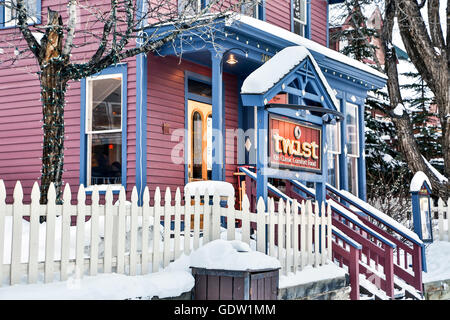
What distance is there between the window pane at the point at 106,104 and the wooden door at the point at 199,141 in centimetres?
154

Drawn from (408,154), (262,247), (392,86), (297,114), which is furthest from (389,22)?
(262,247)

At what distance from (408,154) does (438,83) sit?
7.72 ft

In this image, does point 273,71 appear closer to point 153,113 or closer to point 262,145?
point 262,145

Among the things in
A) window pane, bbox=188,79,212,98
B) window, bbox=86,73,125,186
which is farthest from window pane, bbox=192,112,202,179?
window, bbox=86,73,125,186

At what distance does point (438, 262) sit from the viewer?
456 inches

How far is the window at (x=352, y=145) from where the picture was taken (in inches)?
570

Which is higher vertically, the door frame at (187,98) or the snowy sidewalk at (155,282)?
the door frame at (187,98)

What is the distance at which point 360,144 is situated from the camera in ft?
47.4

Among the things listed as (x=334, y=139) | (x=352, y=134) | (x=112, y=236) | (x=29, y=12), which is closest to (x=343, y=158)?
(x=334, y=139)

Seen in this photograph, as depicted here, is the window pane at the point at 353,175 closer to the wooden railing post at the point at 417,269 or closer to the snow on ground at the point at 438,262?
the snow on ground at the point at 438,262

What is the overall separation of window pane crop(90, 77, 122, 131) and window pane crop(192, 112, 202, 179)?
172 cm

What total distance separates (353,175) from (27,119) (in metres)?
8.25

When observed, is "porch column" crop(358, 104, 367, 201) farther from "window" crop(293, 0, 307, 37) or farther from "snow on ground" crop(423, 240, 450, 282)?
"window" crop(293, 0, 307, 37)

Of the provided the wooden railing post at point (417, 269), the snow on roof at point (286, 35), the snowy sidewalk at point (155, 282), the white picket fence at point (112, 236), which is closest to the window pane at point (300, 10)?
the snow on roof at point (286, 35)
